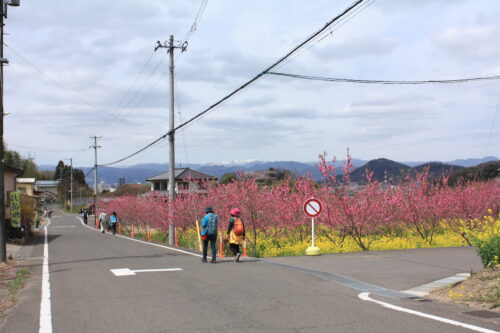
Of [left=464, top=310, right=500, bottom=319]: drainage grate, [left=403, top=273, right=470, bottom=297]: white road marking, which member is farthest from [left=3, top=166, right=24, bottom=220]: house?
[left=464, top=310, right=500, bottom=319]: drainage grate

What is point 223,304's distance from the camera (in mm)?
8125

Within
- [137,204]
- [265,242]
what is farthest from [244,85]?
[137,204]

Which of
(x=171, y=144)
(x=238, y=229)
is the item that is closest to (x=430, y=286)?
(x=238, y=229)

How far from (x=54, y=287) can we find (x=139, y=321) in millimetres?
4362

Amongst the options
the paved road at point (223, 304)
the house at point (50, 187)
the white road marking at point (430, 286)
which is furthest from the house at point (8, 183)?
the house at point (50, 187)

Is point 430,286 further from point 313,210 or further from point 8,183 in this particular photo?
point 8,183

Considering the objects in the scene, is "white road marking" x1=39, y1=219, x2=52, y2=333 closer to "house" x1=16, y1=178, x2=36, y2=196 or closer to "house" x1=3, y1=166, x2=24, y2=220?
"house" x1=3, y1=166, x2=24, y2=220

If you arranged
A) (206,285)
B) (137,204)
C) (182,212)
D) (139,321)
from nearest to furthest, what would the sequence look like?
(139,321) < (206,285) < (182,212) < (137,204)

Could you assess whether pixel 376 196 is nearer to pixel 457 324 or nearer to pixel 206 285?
pixel 206 285

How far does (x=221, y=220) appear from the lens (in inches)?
872

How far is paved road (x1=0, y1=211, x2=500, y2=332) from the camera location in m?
6.75

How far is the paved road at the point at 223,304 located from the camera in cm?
675

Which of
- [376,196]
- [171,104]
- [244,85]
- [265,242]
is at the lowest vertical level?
[265,242]

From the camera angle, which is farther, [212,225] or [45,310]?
[212,225]
